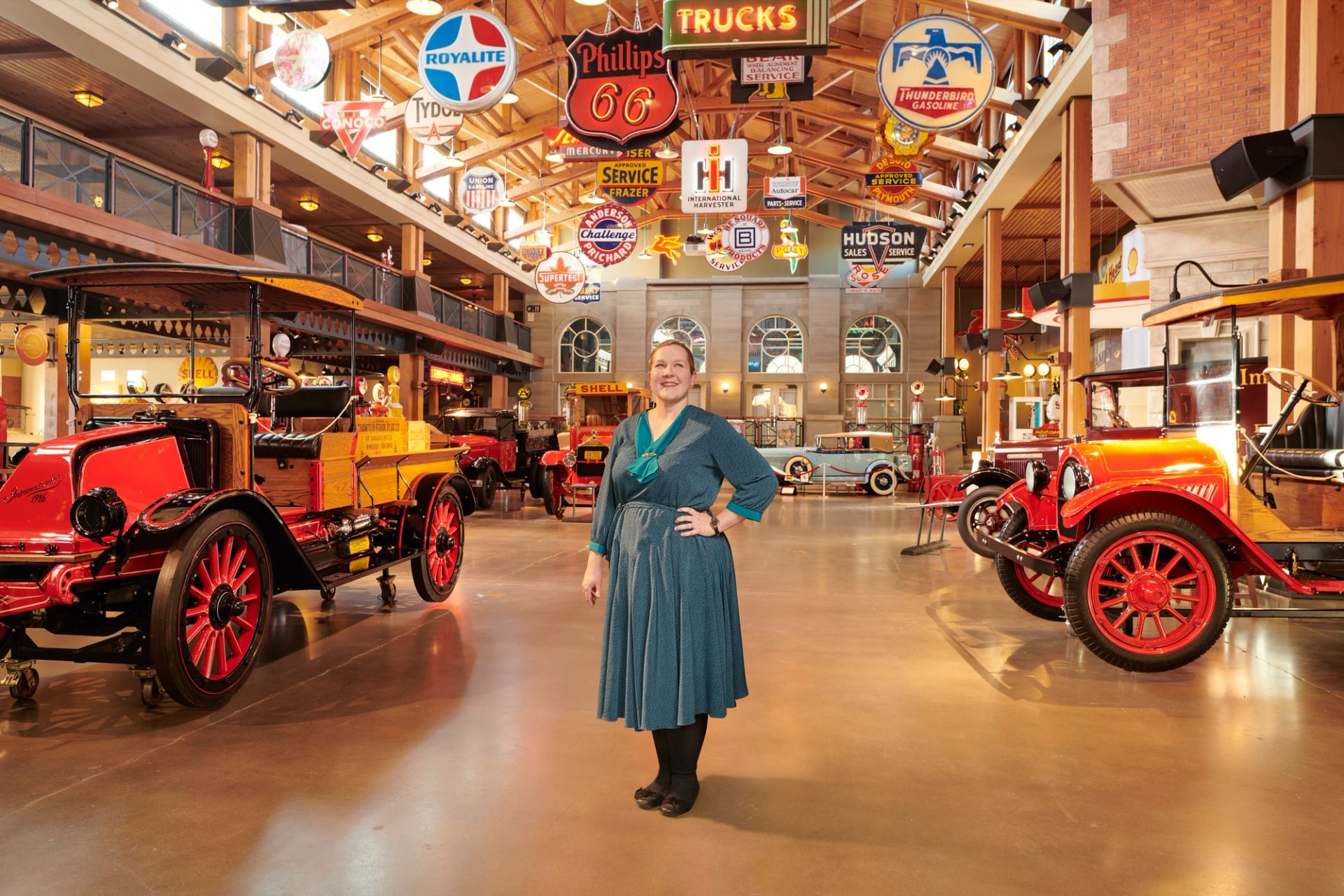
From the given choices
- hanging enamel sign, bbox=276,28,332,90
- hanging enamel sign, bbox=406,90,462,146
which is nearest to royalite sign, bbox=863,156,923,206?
hanging enamel sign, bbox=406,90,462,146

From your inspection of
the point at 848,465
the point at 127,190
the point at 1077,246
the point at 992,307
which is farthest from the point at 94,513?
the point at 992,307

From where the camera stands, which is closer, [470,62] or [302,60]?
[470,62]

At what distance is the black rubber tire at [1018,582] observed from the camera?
18.4 ft

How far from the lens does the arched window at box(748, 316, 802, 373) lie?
1212 inches

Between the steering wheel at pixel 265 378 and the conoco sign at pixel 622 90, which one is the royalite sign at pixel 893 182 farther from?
the steering wheel at pixel 265 378

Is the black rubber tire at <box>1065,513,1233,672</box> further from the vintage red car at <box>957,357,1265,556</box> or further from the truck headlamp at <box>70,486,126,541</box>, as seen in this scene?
the truck headlamp at <box>70,486,126,541</box>

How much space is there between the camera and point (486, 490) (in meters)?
14.6

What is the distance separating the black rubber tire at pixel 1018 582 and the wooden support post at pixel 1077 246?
7.81 m

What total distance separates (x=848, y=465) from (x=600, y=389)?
251 inches

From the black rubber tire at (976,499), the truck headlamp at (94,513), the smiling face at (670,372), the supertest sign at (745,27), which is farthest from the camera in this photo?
the black rubber tire at (976,499)

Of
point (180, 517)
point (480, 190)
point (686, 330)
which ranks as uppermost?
point (480, 190)

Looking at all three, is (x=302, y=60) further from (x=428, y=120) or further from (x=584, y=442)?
(x=584, y=442)

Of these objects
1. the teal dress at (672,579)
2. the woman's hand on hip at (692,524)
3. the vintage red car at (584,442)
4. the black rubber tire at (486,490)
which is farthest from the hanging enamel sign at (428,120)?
the woman's hand on hip at (692,524)

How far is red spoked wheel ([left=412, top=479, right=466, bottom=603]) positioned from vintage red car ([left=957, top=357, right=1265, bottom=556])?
3929 millimetres
